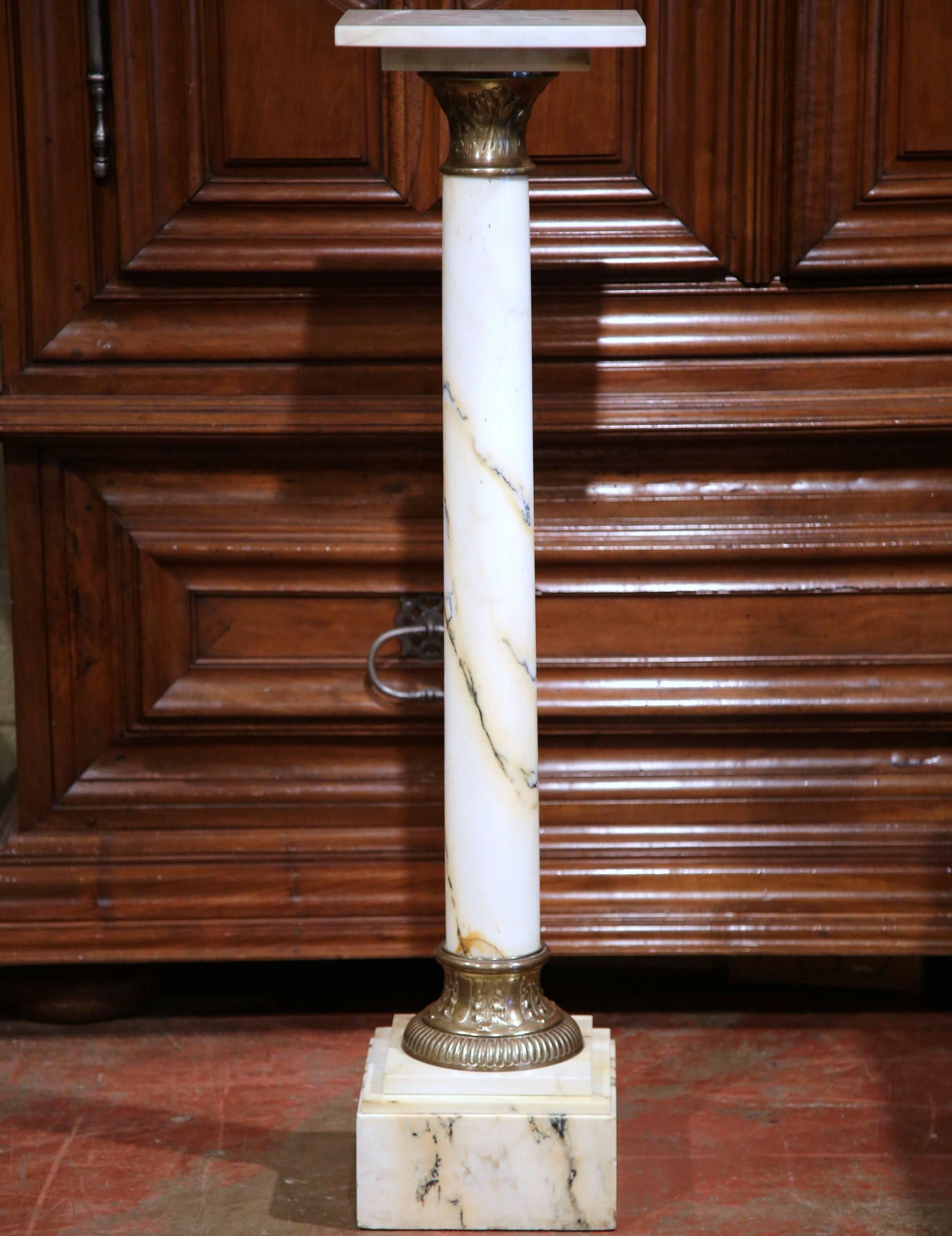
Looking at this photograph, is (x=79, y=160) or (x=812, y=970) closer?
(x=79, y=160)

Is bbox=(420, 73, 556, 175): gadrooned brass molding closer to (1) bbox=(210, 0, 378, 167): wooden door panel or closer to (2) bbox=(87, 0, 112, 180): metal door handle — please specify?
(1) bbox=(210, 0, 378, 167): wooden door panel

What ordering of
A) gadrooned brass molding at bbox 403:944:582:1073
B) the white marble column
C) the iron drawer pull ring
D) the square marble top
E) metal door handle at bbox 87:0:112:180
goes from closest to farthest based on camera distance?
the square marble top → the white marble column → gadrooned brass molding at bbox 403:944:582:1073 → metal door handle at bbox 87:0:112:180 → the iron drawer pull ring

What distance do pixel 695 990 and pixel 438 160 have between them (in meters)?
1.43

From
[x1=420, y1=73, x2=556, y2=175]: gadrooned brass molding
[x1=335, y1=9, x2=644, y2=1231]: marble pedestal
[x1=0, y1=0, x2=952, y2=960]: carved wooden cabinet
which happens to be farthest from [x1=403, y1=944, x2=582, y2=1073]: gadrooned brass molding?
[x1=420, y1=73, x2=556, y2=175]: gadrooned brass molding

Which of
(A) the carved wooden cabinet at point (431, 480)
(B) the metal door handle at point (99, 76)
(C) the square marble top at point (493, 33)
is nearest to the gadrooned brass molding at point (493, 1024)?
(A) the carved wooden cabinet at point (431, 480)

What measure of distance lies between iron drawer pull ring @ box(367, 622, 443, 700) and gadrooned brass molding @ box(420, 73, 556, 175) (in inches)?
31.0

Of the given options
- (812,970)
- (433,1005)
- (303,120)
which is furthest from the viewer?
(812,970)

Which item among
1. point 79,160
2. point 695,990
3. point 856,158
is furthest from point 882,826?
point 79,160

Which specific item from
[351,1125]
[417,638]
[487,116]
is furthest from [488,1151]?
[487,116]

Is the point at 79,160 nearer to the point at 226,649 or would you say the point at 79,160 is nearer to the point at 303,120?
the point at 303,120

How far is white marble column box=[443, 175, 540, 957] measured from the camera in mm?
1943

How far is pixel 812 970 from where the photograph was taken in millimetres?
2758

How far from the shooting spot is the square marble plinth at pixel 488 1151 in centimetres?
201

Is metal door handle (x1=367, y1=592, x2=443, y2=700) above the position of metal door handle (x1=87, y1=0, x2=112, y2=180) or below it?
below
